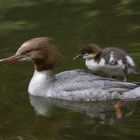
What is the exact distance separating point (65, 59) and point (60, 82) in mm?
1282

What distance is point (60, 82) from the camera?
8.51m

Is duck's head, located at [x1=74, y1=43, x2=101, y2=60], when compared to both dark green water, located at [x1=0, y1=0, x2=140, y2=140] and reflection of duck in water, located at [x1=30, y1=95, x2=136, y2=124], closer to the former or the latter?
dark green water, located at [x1=0, y1=0, x2=140, y2=140]

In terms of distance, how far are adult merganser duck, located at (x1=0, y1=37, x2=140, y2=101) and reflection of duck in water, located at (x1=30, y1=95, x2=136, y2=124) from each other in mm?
87

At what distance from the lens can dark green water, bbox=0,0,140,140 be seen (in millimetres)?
7336

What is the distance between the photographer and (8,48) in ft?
34.6

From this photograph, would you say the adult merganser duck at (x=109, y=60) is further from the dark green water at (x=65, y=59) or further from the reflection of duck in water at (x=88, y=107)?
the reflection of duck in water at (x=88, y=107)

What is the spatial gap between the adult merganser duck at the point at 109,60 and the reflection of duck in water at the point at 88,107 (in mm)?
869

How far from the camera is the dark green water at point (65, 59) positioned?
7.34 meters

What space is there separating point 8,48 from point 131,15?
2782mm

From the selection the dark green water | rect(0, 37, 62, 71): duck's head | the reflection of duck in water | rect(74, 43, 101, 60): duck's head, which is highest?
rect(0, 37, 62, 71): duck's head


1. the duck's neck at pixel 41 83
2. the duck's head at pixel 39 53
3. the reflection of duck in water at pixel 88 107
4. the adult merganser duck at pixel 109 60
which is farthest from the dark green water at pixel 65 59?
the duck's head at pixel 39 53

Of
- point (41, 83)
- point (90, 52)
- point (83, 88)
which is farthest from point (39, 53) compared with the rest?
point (90, 52)

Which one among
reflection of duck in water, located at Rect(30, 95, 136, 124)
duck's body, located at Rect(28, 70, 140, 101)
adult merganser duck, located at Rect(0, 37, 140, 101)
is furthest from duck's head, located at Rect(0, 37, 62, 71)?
reflection of duck in water, located at Rect(30, 95, 136, 124)

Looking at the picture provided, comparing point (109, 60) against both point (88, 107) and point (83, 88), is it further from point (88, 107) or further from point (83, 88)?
point (88, 107)
